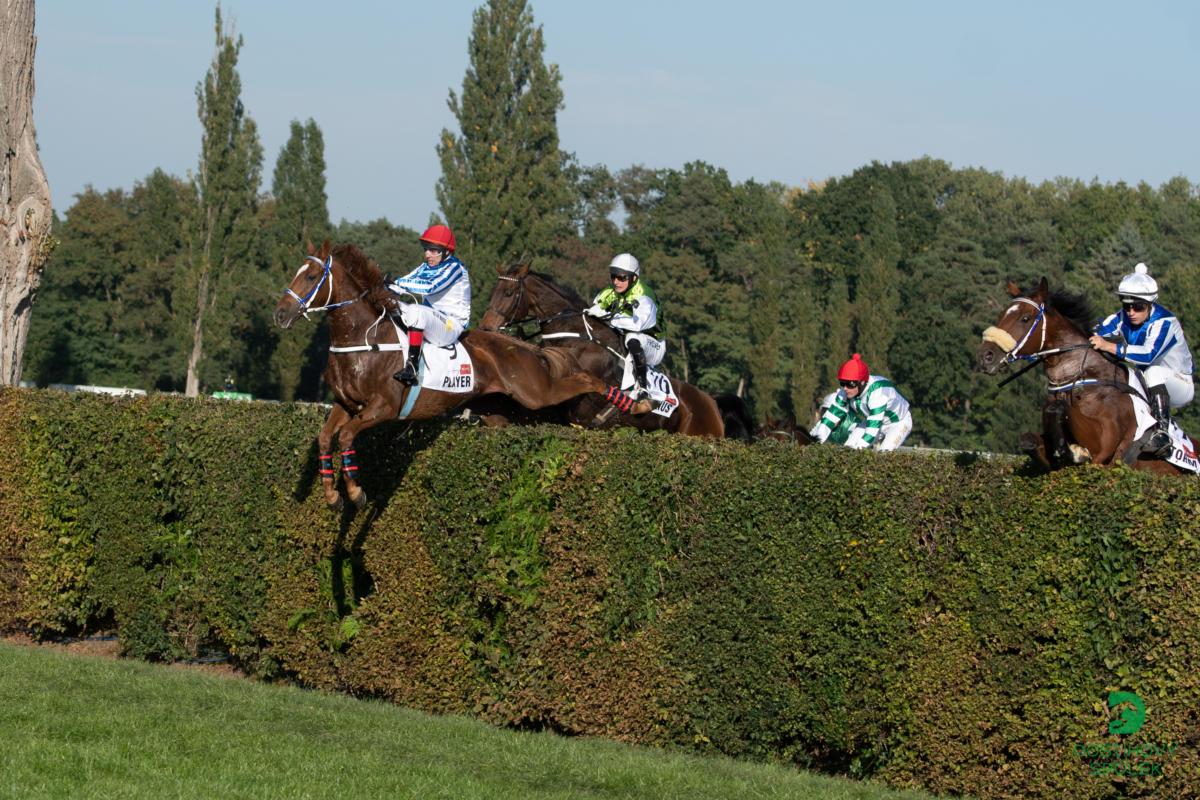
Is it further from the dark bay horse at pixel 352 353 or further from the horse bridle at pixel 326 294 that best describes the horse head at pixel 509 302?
the horse bridle at pixel 326 294

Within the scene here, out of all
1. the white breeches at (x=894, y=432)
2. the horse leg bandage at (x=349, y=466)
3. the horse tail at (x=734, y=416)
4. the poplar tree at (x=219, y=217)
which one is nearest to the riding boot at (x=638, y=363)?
the horse tail at (x=734, y=416)

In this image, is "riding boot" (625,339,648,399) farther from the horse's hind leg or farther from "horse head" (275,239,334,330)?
the horse's hind leg

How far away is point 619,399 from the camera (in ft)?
41.3

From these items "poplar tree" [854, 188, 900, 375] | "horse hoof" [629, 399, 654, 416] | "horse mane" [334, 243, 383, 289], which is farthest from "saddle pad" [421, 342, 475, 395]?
"poplar tree" [854, 188, 900, 375]

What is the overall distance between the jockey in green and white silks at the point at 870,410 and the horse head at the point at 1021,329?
383 cm

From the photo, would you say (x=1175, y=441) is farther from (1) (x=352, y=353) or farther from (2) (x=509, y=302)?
(2) (x=509, y=302)

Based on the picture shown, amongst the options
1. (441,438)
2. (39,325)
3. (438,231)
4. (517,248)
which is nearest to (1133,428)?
(441,438)

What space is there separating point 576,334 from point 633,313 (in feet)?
1.91

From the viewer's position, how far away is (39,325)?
49.6 meters

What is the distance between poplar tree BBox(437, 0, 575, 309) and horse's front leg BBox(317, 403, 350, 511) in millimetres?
29521

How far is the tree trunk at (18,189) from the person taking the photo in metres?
15.1

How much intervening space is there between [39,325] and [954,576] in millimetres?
47153

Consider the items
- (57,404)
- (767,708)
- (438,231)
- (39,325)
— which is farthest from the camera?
(39,325)

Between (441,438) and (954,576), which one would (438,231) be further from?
(954,576)
